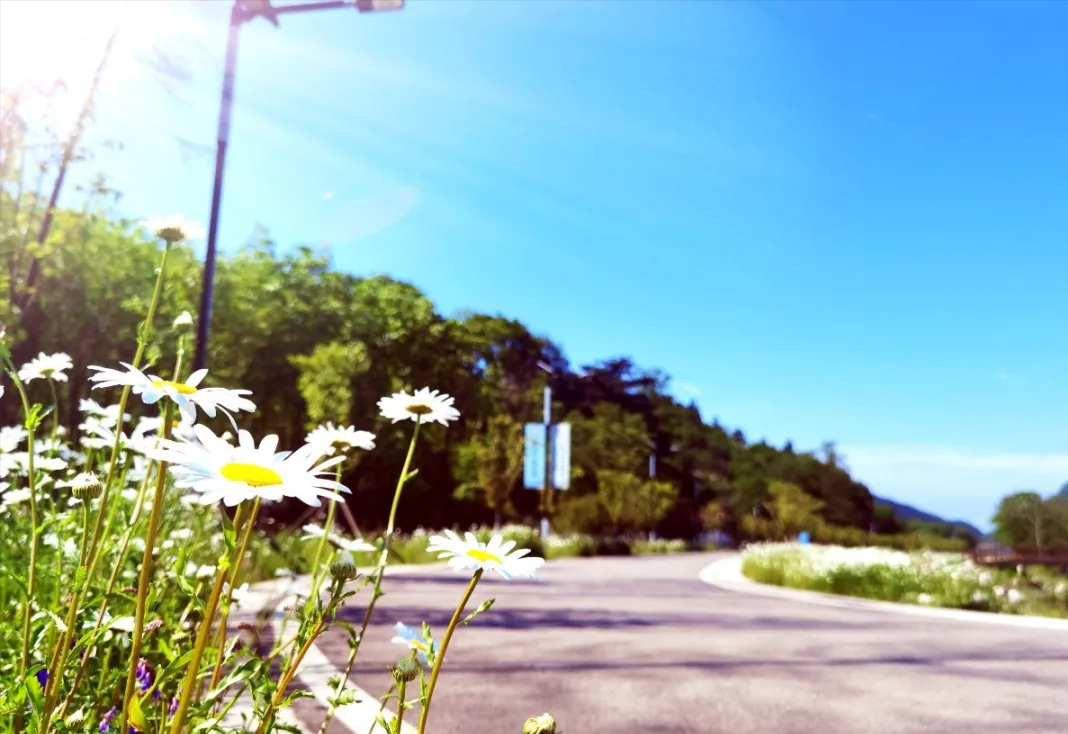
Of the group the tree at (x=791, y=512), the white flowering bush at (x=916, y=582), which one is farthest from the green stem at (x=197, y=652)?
the tree at (x=791, y=512)

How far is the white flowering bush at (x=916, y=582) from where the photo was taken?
11555mm

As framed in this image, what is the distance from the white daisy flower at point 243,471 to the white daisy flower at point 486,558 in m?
0.39

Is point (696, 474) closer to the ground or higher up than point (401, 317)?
closer to the ground

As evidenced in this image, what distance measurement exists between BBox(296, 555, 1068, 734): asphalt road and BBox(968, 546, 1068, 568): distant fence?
50.9 feet

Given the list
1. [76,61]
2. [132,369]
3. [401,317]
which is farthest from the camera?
[401,317]

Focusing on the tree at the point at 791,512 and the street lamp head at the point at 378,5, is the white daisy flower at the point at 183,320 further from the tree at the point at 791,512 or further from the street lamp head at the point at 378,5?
the tree at the point at 791,512

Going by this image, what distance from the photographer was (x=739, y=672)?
5.74 metres

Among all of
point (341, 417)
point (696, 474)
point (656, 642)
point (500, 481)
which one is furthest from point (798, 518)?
point (656, 642)

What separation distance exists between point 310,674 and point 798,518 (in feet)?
181

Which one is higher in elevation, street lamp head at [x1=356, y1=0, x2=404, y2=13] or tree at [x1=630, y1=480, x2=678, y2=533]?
street lamp head at [x1=356, y1=0, x2=404, y2=13]

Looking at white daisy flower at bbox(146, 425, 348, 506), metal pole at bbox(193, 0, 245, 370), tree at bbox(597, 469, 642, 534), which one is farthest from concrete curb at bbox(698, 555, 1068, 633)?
tree at bbox(597, 469, 642, 534)

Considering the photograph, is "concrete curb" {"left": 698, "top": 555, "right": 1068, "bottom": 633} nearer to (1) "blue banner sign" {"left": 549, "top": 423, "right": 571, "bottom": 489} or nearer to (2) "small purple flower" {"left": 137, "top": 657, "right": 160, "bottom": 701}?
(2) "small purple flower" {"left": 137, "top": 657, "right": 160, "bottom": 701}

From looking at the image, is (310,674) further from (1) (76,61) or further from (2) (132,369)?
(1) (76,61)

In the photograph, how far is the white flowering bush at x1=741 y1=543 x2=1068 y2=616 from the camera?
37.9 feet
